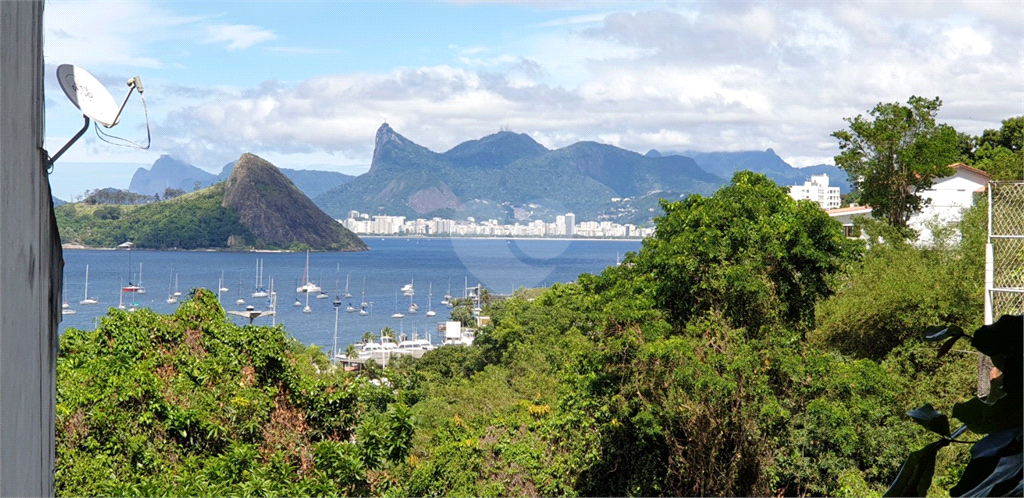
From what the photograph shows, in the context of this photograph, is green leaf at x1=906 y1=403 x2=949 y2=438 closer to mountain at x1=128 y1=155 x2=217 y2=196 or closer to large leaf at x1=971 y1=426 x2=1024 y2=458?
large leaf at x1=971 y1=426 x2=1024 y2=458

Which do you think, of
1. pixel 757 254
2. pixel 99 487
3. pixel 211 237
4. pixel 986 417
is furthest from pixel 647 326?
pixel 211 237

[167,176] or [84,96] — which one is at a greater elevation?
[167,176]

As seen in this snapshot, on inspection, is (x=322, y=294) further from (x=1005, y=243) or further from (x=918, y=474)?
(x=918, y=474)

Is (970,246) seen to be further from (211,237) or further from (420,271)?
(420,271)

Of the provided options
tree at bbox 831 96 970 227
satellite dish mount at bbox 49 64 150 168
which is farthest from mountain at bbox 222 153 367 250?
satellite dish mount at bbox 49 64 150 168

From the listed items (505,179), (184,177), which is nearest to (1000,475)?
(505,179)

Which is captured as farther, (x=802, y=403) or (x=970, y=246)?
(x=970, y=246)
